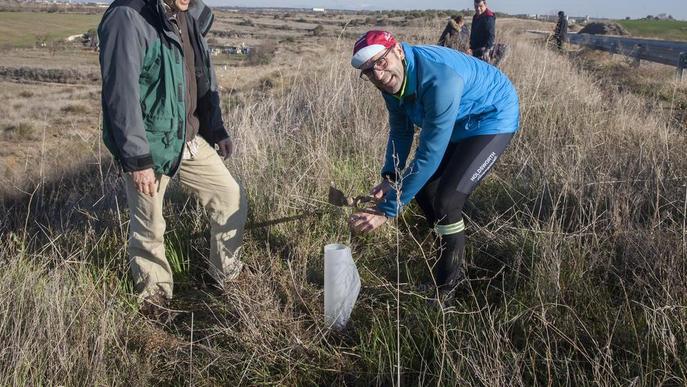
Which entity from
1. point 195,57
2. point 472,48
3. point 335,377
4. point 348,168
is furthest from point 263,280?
point 472,48

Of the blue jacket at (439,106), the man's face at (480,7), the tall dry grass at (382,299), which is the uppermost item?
the man's face at (480,7)

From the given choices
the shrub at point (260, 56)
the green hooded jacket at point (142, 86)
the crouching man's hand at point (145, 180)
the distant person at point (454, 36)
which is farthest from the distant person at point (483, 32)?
the shrub at point (260, 56)

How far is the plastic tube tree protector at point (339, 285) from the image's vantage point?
2.41 m

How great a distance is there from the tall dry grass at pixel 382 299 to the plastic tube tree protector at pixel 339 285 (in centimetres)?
8

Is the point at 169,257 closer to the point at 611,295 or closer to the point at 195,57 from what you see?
the point at 195,57

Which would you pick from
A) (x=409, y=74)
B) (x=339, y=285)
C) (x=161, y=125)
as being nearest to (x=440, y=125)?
(x=409, y=74)

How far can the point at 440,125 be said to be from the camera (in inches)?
93.8

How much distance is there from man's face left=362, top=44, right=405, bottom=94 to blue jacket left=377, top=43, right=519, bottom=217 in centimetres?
4

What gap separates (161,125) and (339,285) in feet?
3.56

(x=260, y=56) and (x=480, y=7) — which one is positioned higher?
(x=480, y=7)

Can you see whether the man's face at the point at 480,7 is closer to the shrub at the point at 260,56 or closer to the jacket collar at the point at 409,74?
the jacket collar at the point at 409,74

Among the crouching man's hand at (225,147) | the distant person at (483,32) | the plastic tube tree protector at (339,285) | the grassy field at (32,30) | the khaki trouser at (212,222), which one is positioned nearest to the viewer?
the plastic tube tree protector at (339,285)

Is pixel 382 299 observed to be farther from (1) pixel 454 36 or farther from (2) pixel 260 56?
(2) pixel 260 56

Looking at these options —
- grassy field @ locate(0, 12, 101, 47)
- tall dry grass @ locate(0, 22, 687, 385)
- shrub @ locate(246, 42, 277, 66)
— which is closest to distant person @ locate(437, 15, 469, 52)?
tall dry grass @ locate(0, 22, 687, 385)
